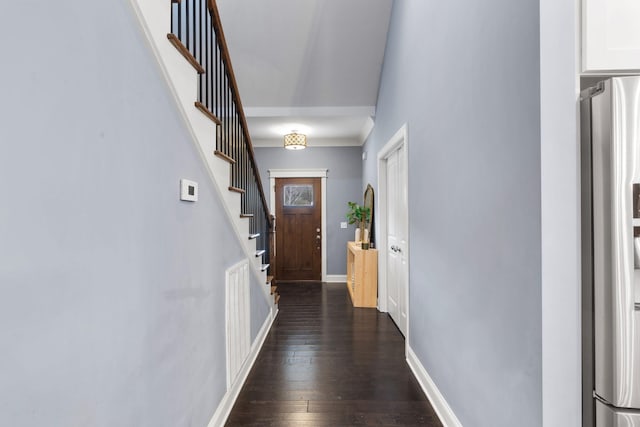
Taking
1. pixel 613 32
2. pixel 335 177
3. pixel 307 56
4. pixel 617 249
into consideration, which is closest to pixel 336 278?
pixel 335 177

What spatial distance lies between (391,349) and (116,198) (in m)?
2.68

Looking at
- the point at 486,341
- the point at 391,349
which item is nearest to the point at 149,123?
the point at 486,341

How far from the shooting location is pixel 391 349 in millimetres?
2982

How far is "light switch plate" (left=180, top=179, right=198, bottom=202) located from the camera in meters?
1.43

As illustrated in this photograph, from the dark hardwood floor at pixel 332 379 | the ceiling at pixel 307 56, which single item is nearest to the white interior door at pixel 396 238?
the dark hardwood floor at pixel 332 379

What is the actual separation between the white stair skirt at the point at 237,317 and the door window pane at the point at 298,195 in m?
3.78

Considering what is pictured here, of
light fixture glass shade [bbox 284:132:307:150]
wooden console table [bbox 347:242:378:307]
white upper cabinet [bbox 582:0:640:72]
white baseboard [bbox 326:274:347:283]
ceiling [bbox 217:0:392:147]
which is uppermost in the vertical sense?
ceiling [bbox 217:0:392:147]

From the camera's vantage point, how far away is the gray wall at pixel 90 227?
0.69 meters

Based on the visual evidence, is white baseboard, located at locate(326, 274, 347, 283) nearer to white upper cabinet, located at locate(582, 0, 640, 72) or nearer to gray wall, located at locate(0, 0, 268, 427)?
gray wall, located at locate(0, 0, 268, 427)

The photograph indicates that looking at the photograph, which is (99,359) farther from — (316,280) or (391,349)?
(316,280)

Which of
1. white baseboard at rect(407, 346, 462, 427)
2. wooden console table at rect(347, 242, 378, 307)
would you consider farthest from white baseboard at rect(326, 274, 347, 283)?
white baseboard at rect(407, 346, 462, 427)

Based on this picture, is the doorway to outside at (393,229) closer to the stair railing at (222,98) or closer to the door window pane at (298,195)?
the stair railing at (222,98)

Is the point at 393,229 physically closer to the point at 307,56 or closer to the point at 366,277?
the point at 366,277

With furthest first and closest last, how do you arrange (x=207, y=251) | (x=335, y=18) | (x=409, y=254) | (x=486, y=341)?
(x=335, y=18), (x=409, y=254), (x=207, y=251), (x=486, y=341)
